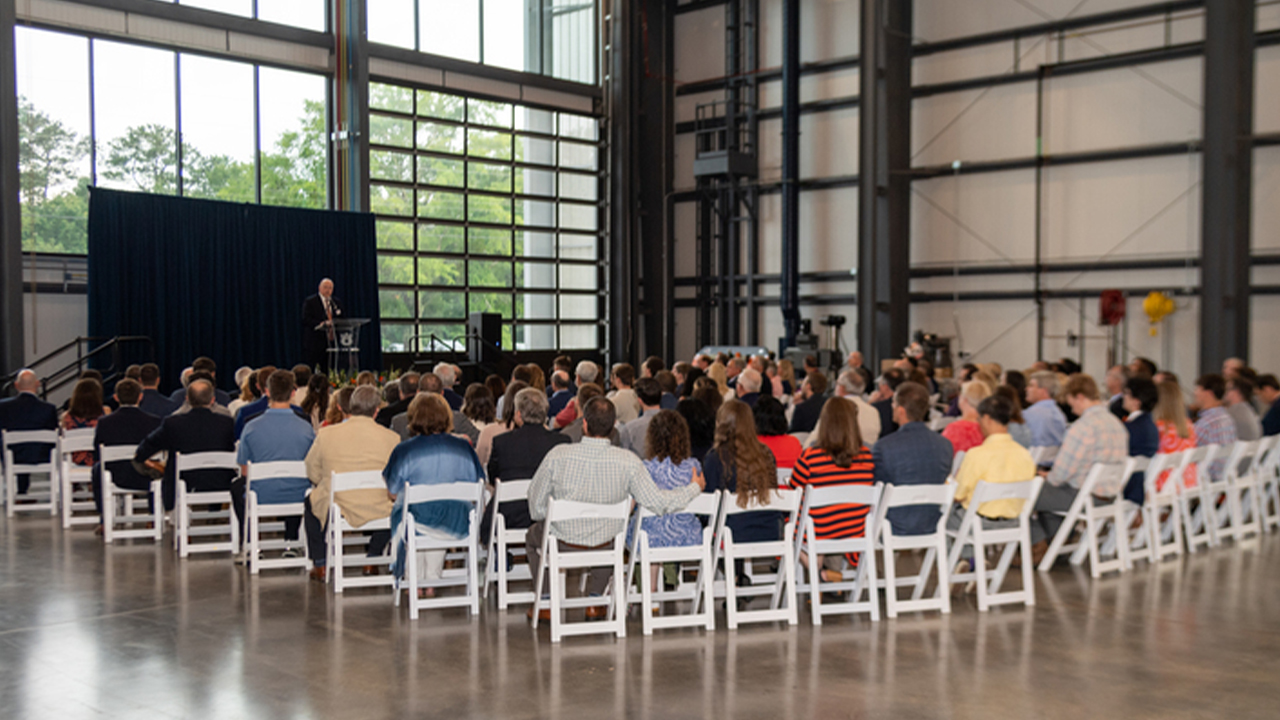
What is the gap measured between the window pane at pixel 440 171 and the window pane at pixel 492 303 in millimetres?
1945

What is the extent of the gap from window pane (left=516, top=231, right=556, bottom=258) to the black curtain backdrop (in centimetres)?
321

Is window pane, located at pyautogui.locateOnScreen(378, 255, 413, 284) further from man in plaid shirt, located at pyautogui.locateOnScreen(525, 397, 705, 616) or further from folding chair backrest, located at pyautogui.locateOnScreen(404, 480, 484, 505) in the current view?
man in plaid shirt, located at pyautogui.locateOnScreen(525, 397, 705, 616)

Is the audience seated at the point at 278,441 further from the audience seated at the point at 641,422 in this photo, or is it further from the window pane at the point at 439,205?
the window pane at the point at 439,205

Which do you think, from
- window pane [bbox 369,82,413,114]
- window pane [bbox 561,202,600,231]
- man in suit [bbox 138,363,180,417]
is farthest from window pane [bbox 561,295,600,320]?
man in suit [bbox 138,363,180,417]

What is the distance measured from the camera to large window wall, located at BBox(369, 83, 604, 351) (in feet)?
57.0

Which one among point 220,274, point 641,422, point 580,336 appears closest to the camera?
point 641,422

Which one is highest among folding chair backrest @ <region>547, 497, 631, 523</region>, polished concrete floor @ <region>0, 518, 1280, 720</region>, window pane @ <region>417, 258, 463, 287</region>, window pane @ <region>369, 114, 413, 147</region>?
window pane @ <region>369, 114, 413, 147</region>

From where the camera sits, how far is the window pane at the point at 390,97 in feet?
55.6

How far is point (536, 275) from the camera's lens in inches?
770

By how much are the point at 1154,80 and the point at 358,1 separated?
1200cm

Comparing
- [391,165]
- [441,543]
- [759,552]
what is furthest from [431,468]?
[391,165]

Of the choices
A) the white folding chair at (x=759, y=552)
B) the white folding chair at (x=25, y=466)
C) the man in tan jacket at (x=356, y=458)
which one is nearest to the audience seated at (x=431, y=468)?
the man in tan jacket at (x=356, y=458)

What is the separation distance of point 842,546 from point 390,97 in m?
13.7

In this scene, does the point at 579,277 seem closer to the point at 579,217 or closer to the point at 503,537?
the point at 579,217
